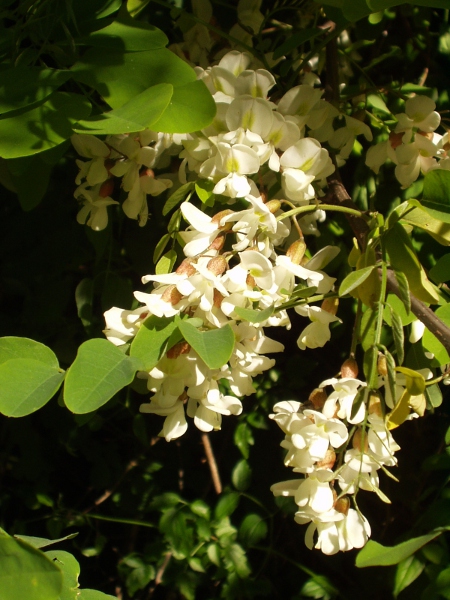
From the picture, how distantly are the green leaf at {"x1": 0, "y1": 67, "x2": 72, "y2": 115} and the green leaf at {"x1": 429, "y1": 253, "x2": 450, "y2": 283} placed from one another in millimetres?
376

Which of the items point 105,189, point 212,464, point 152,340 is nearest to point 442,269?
point 152,340

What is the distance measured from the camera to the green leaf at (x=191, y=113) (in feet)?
1.67

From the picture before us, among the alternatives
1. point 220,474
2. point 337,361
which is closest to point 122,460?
point 220,474

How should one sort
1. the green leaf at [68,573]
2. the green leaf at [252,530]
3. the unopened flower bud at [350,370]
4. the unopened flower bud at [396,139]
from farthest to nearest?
1. the green leaf at [252,530]
2. the unopened flower bud at [396,139]
3. the unopened flower bud at [350,370]
4. the green leaf at [68,573]

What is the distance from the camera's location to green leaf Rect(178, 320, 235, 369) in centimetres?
43

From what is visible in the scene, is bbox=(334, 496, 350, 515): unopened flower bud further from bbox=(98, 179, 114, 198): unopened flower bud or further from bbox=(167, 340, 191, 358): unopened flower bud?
bbox=(98, 179, 114, 198): unopened flower bud

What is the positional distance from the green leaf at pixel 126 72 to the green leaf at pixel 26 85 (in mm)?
26

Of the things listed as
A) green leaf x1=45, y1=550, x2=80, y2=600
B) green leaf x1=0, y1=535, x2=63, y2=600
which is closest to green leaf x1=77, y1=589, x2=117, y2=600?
green leaf x1=45, y1=550, x2=80, y2=600

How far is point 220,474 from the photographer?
1206mm

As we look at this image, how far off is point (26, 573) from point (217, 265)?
0.27 m

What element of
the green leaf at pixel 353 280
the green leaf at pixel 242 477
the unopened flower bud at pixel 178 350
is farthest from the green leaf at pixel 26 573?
the green leaf at pixel 242 477

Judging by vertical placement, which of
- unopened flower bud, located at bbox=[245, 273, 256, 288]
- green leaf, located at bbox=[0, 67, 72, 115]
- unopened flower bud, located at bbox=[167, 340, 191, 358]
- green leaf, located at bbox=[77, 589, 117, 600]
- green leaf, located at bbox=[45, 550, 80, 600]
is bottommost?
green leaf, located at bbox=[77, 589, 117, 600]

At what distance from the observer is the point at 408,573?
31.9 inches

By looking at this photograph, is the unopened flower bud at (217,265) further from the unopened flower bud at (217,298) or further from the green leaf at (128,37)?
the green leaf at (128,37)
